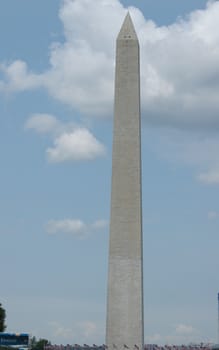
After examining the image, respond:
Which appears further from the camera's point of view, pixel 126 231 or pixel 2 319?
pixel 2 319

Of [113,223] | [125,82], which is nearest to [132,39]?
[125,82]

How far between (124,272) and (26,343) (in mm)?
16484

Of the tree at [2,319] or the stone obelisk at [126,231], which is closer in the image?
the stone obelisk at [126,231]

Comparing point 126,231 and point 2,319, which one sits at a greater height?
point 2,319

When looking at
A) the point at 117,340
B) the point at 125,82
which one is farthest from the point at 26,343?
the point at 125,82

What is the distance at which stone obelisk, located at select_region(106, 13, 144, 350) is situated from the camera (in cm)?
4378

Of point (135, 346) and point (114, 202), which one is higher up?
point (114, 202)

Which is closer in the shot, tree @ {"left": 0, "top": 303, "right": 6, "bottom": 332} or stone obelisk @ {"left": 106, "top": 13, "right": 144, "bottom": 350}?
stone obelisk @ {"left": 106, "top": 13, "right": 144, "bottom": 350}

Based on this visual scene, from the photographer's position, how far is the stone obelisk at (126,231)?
43.8 meters

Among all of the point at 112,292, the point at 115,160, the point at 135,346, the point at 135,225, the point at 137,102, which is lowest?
the point at 135,346

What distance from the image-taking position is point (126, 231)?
43875 millimetres

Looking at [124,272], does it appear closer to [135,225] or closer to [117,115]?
[135,225]

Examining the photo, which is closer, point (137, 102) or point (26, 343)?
point (137, 102)

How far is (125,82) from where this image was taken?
45031mm
